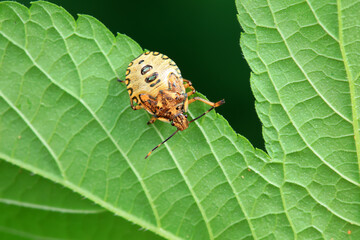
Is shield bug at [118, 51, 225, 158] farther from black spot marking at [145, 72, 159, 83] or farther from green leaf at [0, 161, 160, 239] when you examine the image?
green leaf at [0, 161, 160, 239]

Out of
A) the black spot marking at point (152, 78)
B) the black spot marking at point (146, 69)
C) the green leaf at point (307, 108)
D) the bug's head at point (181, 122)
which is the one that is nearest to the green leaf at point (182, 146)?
the green leaf at point (307, 108)

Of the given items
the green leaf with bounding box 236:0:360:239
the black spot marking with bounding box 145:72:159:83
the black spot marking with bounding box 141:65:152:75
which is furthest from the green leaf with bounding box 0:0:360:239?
the black spot marking with bounding box 145:72:159:83

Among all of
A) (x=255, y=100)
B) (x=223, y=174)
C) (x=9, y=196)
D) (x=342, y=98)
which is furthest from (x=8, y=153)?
(x=342, y=98)

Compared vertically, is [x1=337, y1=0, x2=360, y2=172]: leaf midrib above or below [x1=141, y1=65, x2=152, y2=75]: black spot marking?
below

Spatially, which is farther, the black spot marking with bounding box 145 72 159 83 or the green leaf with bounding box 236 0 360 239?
the black spot marking with bounding box 145 72 159 83

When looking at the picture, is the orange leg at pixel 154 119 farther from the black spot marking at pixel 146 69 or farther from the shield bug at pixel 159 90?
the black spot marking at pixel 146 69

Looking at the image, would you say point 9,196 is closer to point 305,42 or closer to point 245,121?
point 305,42

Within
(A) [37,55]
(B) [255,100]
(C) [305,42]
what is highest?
(A) [37,55]
